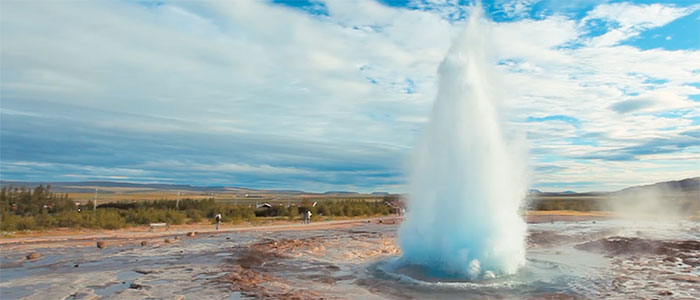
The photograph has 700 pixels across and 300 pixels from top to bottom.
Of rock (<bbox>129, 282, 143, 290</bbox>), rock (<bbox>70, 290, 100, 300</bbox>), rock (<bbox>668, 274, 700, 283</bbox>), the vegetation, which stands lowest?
rock (<bbox>70, 290, 100, 300</bbox>)

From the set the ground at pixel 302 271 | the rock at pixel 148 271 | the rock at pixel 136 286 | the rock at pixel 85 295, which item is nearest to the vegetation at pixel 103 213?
the ground at pixel 302 271

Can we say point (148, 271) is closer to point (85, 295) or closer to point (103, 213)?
point (85, 295)

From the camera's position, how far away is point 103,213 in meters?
29.9

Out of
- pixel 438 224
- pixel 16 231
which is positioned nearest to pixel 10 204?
pixel 16 231

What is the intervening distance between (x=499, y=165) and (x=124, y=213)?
27.9m

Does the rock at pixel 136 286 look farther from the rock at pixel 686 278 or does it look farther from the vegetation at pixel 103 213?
the vegetation at pixel 103 213

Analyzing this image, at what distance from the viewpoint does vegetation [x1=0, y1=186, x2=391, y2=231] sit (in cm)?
2683

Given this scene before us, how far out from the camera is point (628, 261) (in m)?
16.2

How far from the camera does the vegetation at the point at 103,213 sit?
26.8 meters

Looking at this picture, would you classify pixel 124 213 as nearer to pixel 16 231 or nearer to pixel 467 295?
pixel 16 231

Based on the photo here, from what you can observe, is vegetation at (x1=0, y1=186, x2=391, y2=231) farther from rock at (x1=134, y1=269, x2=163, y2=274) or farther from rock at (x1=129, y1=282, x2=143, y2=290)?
rock at (x1=129, y1=282, x2=143, y2=290)

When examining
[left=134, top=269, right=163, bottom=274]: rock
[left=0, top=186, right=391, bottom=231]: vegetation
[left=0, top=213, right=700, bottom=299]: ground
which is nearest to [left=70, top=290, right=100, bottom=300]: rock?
[left=0, top=213, right=700, bottom=299]: ground

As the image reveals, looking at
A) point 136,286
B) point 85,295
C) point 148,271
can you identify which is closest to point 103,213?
point 148,271

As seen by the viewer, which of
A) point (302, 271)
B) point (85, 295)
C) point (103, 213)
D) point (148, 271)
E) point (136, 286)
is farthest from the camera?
point (103, 213)
